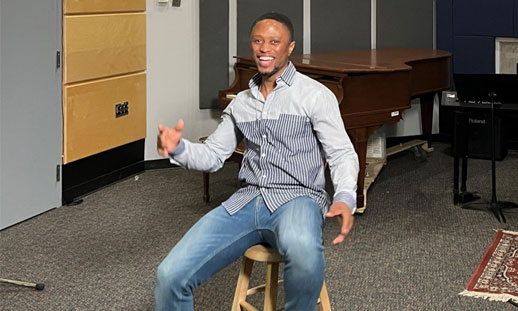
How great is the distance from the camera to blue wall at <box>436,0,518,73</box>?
23.1 feet

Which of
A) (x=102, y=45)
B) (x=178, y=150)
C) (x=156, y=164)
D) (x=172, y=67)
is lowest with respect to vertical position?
(x=156, y=164)

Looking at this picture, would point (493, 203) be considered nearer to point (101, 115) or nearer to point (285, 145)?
point (101, 115)

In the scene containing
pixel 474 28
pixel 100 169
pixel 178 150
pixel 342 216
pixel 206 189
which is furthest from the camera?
pixel 474 28

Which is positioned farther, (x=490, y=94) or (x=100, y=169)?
(x=100, y=169)

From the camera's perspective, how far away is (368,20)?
23.1ft

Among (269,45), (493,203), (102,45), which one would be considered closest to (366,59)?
(493,203)

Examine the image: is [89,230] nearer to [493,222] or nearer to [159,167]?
[159,167]

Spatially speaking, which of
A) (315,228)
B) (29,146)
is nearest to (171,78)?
(29,146)

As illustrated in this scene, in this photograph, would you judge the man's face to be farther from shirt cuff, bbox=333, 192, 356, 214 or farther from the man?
shirt cuff, bbox=333, 192, 356, 214

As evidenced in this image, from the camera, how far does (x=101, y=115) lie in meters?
5.69

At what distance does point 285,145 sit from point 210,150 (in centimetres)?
26

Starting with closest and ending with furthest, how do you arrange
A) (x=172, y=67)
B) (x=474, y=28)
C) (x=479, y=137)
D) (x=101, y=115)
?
(x=101, y=115) < (x=479, y=137) < (x=172, y=67) < (x=474, y=28)

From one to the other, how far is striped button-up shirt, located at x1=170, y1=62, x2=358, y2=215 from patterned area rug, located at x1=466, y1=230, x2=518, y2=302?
1.31 metres

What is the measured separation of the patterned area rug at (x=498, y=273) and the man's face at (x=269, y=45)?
5.13ft
